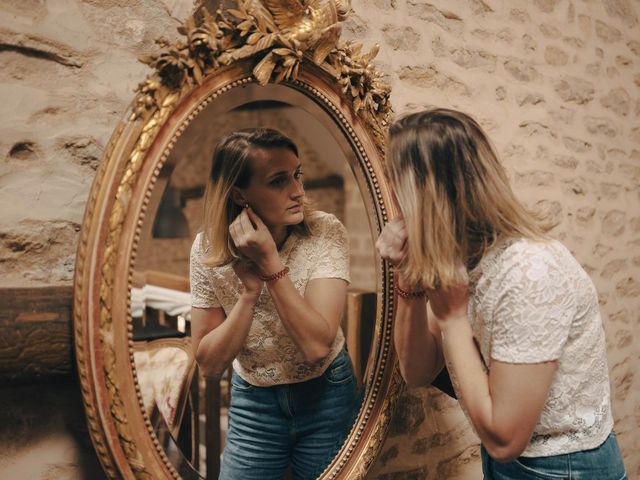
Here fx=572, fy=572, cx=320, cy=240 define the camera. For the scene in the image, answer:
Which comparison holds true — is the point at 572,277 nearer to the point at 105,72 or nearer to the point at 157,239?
the point at 157,239

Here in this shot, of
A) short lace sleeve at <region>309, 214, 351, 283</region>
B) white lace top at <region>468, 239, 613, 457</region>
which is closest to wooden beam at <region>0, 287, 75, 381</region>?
short lace sleeve at <region>309, 214, 351, 283</region>

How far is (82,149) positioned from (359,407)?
2.60 ft

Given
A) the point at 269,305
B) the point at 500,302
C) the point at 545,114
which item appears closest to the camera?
the point at 500,302

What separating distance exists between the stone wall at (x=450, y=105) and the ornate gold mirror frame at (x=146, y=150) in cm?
10

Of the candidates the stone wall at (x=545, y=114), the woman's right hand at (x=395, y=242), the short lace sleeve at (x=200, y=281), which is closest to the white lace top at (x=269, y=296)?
the short lace sleeve at (x=200, y=281)

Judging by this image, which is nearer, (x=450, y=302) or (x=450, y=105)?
(x=450, y=302)

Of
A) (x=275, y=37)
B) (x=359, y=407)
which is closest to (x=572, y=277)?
(x=359, y=407)

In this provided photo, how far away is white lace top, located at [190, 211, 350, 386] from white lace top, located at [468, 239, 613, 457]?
0.30 m

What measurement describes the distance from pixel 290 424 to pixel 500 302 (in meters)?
0.49

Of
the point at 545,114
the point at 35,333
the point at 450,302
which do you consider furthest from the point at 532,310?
the point at 545,114

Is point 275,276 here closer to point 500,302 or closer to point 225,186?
point 225,186

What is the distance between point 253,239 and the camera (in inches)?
42.4

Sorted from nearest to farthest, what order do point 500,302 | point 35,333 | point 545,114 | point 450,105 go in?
1. point 35,333
2. point 500,302
3. point 450,105
4. point 545,114

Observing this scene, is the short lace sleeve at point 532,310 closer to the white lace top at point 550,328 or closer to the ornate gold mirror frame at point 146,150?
the white lace top at point 550,328
